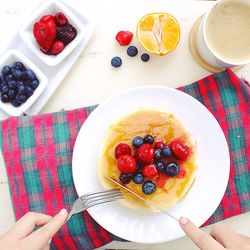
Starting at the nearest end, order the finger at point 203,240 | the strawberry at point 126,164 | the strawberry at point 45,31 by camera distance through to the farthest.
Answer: the finger at point 203,240 < the strawberry at point 126,164 < the strawberry at point 45,31

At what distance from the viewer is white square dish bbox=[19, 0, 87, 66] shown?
4.37ft

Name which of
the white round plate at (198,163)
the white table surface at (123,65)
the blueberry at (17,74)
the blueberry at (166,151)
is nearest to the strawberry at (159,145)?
the blueberry at (166,151)

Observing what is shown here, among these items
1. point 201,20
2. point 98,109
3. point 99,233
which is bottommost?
point 99,233

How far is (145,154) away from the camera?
119cm

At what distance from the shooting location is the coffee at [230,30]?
128 centimetres

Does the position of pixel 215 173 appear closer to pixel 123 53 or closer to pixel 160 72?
pixel 160 72

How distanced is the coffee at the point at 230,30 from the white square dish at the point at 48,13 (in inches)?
14.7

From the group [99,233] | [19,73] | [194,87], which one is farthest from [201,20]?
[99,233]

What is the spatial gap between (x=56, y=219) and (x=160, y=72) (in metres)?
0.56

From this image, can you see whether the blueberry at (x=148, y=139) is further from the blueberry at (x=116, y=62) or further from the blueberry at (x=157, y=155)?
the blueberry at (x=116, y=62)

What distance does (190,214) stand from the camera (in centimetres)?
130

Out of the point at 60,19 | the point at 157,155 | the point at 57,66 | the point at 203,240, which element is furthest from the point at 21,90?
the point at 203,240

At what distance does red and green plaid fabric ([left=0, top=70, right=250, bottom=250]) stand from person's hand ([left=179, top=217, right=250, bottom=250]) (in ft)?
0.81

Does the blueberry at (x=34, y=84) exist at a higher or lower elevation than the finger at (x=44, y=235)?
higher
